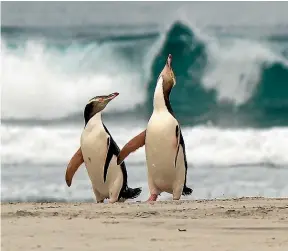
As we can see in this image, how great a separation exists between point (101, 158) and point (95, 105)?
3.65 ft

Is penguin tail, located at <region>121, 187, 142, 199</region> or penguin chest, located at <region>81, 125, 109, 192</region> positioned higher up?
penguin chest, located at <region>81, 125, 109, 192</region>

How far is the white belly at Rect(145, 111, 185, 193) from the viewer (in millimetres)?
14812

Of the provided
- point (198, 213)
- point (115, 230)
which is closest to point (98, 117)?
point (198, 213)

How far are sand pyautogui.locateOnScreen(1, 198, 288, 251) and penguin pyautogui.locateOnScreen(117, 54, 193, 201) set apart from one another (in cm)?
159

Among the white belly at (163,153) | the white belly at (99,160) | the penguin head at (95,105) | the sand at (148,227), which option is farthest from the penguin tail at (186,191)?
the sand at (148,227)

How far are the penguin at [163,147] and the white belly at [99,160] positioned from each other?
11.3 inches

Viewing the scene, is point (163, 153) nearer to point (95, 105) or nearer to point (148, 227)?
point (95, 105)

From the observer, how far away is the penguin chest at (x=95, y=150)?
1534 cm

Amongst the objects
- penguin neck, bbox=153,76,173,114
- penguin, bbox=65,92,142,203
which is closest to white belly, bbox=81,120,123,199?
penguin, bbox=65,92,142,203

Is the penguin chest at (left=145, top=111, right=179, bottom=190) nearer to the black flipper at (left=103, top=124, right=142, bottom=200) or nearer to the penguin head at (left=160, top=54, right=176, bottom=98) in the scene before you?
the penguin head at (left=160, top=54, right=176, bottom=98)

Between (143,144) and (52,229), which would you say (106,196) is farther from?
(52,229)

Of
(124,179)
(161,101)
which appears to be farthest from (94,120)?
(161,101)

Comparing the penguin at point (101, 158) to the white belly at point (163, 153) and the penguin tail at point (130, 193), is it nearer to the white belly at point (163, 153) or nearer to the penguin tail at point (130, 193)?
the penguin tail at point (130, 193)

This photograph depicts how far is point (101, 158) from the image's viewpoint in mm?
15359
